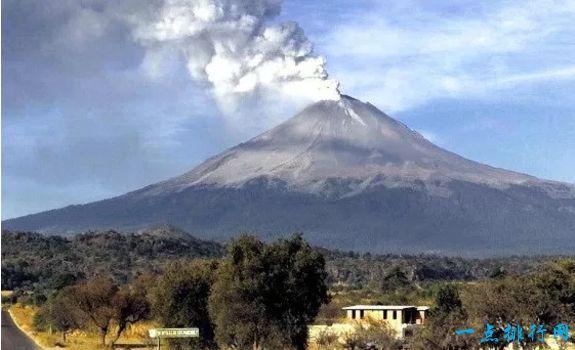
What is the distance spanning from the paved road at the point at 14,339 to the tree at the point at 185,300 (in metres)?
6.09

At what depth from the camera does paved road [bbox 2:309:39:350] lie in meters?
44.1

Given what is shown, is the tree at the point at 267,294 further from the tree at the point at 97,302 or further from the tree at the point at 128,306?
the tree at the point at 97,302

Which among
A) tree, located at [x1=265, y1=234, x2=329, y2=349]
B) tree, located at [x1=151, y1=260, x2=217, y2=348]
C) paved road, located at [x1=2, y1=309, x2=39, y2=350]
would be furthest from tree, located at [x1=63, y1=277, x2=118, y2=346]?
tree, located at [x1=265, y1=234, x2=329, y2=349]

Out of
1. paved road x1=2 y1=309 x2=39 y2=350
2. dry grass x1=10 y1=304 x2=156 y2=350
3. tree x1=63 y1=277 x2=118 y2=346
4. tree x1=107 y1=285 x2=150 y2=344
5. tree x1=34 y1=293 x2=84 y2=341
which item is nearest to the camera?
paved road x1=2 y1=309 x2=39 y2=350

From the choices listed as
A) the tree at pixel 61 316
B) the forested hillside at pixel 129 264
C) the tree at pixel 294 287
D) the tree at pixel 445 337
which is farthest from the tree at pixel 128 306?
the forested hillside at pixel 129 264

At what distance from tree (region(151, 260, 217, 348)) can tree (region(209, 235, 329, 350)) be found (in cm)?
338

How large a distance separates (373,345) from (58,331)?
73.8ft

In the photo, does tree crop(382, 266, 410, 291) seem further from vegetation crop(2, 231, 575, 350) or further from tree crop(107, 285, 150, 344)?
tree crop(107, 285, 150, 344)

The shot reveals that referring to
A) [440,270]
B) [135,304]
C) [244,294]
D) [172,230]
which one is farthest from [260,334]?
[172,230]

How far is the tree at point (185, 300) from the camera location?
4122cm

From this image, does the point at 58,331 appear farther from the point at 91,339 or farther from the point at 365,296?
the point at 365,296

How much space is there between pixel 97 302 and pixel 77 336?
8403 millimetres

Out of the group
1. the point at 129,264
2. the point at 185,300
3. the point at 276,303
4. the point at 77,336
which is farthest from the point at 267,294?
the point at 129,264

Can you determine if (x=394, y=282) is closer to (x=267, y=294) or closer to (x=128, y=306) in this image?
(x=128, y=306)
